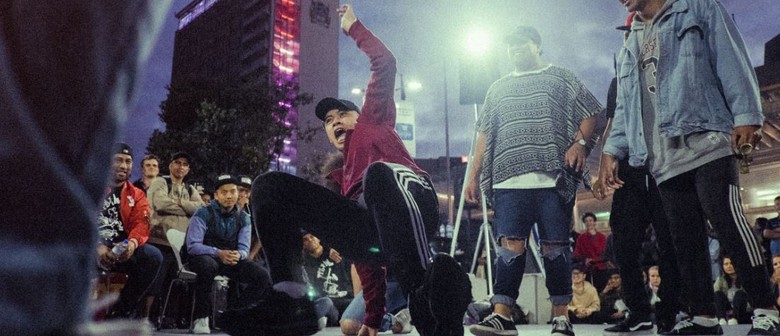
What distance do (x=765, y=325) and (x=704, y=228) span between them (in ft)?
1.73

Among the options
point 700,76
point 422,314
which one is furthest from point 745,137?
point 422,314

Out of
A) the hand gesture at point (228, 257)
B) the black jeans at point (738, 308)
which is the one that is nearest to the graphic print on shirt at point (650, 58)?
the hand gesture at point (228, 257)

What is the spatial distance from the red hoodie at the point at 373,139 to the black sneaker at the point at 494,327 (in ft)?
2.07

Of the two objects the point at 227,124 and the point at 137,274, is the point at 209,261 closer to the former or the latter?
the point at 137,274

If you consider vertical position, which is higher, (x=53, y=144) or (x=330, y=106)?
(x=330, y=106)

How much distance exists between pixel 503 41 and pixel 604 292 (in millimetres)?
5262

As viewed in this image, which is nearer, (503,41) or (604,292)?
(503,41)

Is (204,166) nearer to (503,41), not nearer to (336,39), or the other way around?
(503,41)

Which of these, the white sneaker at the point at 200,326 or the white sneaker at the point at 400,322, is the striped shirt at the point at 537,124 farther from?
the white sneaker at the point at 200,326

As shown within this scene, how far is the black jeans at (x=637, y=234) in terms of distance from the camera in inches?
132

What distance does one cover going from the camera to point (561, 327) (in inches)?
127

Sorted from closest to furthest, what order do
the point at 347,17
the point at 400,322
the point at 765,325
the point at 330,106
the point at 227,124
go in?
the point at 765,325 → the point at 347,17 → the point at 330,106 → the point at 400,322 → the point at 227,124

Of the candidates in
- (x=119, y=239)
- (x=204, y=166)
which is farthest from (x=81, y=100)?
(x=204, y=166)

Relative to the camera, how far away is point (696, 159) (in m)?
2.79
